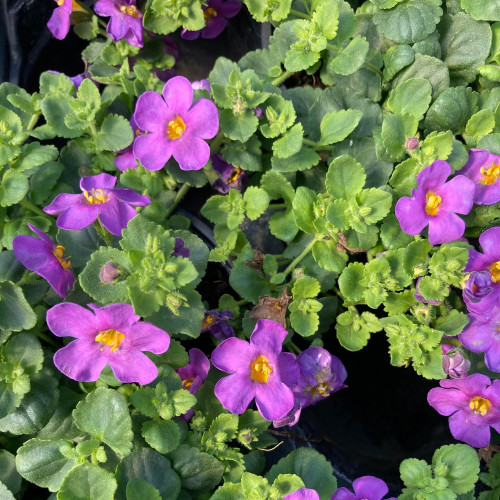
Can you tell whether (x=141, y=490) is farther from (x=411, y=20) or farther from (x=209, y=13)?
(x=209, y=13)

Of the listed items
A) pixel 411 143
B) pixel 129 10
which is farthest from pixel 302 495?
pixel 129 10

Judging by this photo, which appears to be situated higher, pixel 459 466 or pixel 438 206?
pixel 438 206

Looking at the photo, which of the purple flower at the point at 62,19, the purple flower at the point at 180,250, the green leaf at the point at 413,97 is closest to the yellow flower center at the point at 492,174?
the green leaf at the point at 413,97

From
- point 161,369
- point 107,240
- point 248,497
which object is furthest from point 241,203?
point 248,497

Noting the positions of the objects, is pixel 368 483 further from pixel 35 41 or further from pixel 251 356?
pixel 35 41

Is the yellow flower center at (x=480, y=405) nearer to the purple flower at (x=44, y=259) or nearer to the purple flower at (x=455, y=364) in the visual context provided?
the purple flower at (x=455, y=364)

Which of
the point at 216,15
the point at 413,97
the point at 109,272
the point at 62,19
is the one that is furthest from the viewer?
the point at 216,15
